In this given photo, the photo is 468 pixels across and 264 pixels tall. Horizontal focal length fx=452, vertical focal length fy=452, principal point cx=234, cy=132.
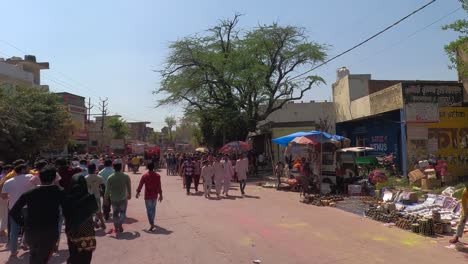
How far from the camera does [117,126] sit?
287 ft

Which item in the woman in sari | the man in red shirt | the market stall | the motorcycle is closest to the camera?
the woman in sari

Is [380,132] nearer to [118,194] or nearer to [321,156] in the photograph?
[321,156]

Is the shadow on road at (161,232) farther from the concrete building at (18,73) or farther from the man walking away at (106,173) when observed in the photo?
the concrete building at (18,73)

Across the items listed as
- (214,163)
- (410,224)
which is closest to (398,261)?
(410,224)

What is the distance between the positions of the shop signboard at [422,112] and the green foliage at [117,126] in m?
71.2

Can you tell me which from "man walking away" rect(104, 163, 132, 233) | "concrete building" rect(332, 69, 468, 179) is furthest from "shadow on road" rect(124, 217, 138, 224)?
"concrete building" rect(332, 69, 468, 179)

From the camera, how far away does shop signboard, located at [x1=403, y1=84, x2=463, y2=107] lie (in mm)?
21109

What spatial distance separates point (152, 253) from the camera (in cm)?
878

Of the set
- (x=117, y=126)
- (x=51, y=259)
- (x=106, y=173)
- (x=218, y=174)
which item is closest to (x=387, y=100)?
(x=218, y=174)

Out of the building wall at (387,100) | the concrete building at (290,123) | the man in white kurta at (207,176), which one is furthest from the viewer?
the concrete building at (290,123)

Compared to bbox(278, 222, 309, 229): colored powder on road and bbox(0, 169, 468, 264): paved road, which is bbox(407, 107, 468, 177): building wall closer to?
bbox(0, 169, 468, 264): paved road

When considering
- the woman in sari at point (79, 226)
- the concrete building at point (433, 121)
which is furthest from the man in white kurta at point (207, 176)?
the woman in sari at point (79, 226)

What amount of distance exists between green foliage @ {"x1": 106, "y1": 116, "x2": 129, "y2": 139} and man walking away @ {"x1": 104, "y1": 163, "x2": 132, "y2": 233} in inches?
3027

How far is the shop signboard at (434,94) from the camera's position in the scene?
2111 cm
